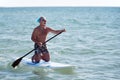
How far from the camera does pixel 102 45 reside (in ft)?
61.5

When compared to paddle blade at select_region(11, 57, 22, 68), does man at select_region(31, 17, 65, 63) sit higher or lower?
higher

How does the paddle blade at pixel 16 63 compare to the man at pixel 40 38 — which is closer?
the man at pixel 40 38

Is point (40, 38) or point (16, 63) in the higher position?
point (40, 38)

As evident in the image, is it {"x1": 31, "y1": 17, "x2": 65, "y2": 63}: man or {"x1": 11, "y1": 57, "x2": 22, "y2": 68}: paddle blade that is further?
{"x1": 11, "y1": 57, "x2": 22, "y2": 68}: paddle blade

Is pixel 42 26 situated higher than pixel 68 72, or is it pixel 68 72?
pixel 42 26

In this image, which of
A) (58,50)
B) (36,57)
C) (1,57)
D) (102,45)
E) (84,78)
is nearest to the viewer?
(84,78)

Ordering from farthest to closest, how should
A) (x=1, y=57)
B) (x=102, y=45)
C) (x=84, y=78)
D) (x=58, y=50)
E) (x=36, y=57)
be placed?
(x=102, y=45) → (x=58, y=50) → (x=1, y=57) → (x=36, y=57) → (x=84, y=78)

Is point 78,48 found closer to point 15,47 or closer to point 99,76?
point 15,47

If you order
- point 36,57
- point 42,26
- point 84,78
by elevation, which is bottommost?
point 84,78

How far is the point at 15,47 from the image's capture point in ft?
57.9

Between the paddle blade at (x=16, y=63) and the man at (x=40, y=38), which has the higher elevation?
the man at (x=40, y=38)

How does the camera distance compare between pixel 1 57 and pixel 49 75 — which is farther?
pixel 1 57

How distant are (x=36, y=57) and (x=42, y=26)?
3.87 ft

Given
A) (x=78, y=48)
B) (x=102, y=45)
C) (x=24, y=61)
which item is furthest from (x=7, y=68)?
(x=102, y=45)
